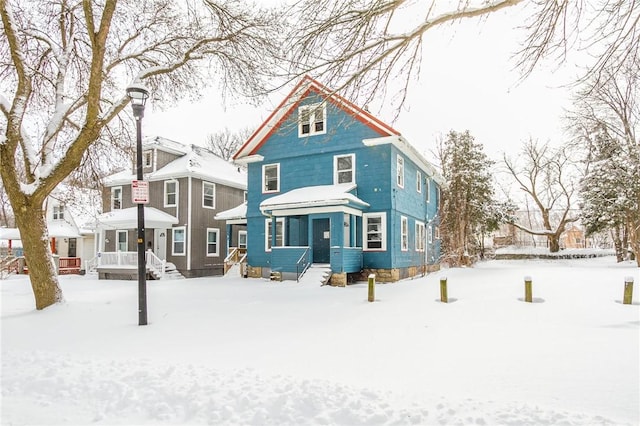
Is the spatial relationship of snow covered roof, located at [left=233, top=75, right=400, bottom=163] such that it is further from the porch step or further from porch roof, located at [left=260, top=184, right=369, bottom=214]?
the porch step

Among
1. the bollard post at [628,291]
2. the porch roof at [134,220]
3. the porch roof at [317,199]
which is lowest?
the bollard post at [628,291]

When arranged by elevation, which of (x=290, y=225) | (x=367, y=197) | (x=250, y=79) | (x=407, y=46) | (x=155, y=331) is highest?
(x=250, y=79)

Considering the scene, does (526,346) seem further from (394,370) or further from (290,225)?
(290,225)

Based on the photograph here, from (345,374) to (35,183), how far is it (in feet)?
27.7

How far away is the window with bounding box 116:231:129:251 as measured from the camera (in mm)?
22906

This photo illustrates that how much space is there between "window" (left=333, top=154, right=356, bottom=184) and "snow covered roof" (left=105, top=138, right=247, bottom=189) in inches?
314

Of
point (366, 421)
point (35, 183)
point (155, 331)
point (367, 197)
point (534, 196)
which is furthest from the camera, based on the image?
point (534, 196)

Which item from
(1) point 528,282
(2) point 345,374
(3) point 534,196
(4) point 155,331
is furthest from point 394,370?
(3) point 534,196

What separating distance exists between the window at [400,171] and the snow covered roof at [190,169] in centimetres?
1036

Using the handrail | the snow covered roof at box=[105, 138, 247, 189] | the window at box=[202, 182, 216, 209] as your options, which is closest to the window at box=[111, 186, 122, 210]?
the snow covered roof at box=[105, 138, 247, 189]

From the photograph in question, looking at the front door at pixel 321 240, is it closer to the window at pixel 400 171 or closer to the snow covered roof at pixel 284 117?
the window at pixel 400 171

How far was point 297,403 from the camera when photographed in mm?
3906

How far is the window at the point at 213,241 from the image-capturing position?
22359mm

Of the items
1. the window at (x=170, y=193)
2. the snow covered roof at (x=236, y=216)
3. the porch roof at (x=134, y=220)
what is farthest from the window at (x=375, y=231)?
the window at (x=170, y=193)
